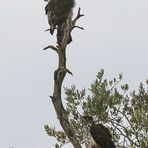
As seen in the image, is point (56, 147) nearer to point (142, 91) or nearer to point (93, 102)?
point (93, 102)

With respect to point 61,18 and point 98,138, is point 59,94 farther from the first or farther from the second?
point 61,18

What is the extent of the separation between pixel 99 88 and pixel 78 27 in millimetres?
5003

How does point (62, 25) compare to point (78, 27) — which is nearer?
point (78, 27)

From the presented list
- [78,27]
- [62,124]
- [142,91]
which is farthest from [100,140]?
[142,91]

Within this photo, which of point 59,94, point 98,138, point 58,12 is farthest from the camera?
point 58,12

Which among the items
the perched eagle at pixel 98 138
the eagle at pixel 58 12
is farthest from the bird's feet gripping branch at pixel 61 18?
the perched eagle at pixel 98 138

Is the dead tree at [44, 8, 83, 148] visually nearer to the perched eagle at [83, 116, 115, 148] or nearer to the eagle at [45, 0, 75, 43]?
the eagle at [45, 0, 75, 43]

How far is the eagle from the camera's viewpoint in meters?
19.5

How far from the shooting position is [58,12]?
1986 cm

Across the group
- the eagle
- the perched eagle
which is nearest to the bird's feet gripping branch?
the eagle

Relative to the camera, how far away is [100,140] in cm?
1912

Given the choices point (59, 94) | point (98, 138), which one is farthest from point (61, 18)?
point (98, 138)

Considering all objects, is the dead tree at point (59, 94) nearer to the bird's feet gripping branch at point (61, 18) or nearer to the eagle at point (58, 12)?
the bird's feet gripping branch at point (61, 18)

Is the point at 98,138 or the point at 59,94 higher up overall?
the point at 59,94
